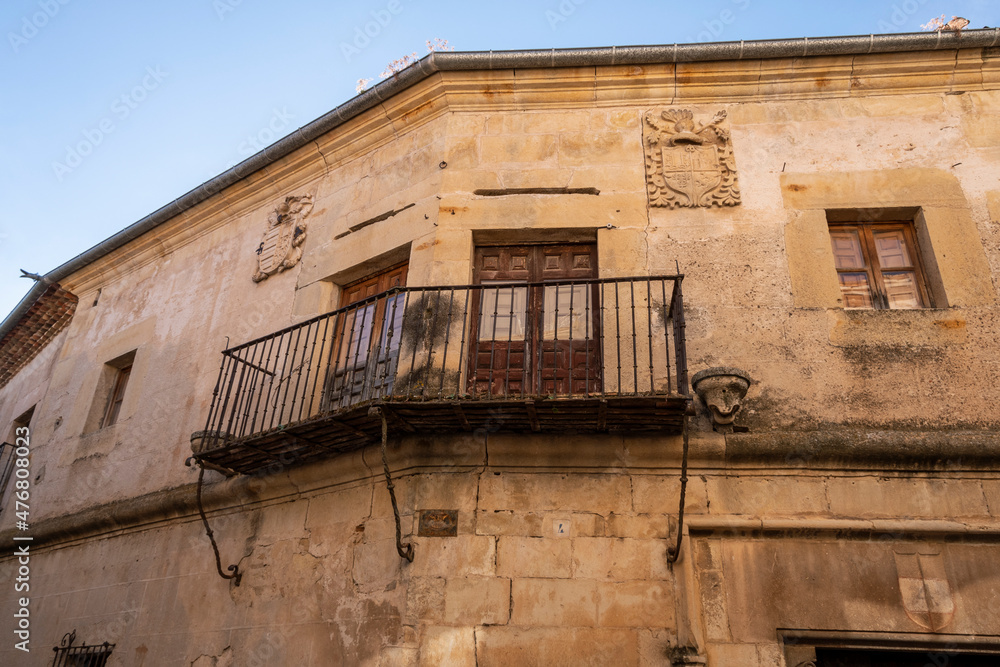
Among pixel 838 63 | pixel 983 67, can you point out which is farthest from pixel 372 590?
pixel 983 67

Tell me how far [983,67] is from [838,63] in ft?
3.90

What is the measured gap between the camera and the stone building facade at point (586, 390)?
4.61m

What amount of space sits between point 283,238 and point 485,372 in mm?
3054

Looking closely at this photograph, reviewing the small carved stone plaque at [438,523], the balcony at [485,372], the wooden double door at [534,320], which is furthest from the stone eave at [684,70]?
the small carved stone plaque at [438,523]

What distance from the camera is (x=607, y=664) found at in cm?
442

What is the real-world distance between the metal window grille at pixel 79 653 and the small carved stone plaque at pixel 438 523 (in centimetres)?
343

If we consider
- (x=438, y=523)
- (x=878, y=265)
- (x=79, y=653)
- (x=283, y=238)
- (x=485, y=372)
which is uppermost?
(x=283, y=238)

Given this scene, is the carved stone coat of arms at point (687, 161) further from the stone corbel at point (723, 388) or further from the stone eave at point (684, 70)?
the stone corbel at point (723, 388)

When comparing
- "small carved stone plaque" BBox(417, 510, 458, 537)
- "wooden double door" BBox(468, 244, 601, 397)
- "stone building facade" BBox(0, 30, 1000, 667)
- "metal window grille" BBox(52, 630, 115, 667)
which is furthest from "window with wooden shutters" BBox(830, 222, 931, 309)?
"metal window grille" BBox(52, 630, 115, 667)

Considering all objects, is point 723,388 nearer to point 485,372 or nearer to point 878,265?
point 485,372

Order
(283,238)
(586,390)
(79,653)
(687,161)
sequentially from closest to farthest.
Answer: (586,390) < (687,161) < (79,653) < (283,238)

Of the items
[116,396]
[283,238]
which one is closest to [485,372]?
[283,238]

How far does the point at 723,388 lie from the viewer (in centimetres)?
484

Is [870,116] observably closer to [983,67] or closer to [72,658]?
[983,67]
